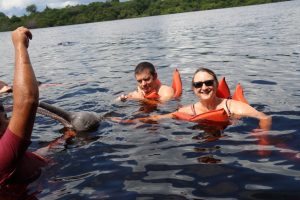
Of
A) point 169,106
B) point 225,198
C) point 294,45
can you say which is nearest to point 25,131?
point 225,198

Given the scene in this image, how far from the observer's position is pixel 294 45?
46.2ft

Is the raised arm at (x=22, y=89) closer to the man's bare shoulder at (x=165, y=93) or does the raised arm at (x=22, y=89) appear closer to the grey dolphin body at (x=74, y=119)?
the grey dolphin body at (x=74, y=119)

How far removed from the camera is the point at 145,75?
7762 mm

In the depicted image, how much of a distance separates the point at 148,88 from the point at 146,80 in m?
0.20

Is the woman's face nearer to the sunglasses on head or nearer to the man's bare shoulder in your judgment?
the sunglasses on head

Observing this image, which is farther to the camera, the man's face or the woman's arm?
the man's face

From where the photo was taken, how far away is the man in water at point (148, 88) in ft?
25.4

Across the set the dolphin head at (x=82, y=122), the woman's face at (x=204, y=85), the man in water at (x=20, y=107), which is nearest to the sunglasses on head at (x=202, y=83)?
the woman's face at (x=204, y=85)

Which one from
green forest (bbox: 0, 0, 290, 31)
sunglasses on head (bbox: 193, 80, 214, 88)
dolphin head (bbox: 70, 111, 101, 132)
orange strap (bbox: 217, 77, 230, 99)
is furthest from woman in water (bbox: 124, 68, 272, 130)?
green forest (bbox: 0, 0, 290, 31)

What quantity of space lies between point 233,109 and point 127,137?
1.69 metres

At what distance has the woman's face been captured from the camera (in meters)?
5.79

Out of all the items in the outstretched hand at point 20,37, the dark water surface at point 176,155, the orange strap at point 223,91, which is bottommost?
the dark water surface at point 176,155

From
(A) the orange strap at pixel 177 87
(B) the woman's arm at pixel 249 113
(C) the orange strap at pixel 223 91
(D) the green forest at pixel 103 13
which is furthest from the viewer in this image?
(D) the green forest at pixel 103 13

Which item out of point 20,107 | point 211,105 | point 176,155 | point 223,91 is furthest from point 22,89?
point 223,91
